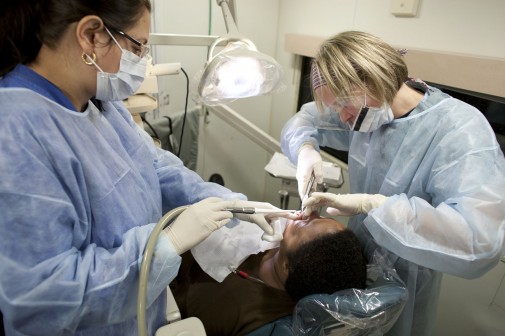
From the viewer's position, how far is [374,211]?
3.38 feet

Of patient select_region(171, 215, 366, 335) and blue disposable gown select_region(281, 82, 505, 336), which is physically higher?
blue disposable gown select_region(281, 82, 505, 336)

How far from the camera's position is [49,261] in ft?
2.21

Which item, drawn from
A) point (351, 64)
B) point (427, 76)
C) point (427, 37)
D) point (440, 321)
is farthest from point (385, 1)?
point (440, 321)

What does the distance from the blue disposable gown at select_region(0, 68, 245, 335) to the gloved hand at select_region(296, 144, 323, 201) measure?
70 cm

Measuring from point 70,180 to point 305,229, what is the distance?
0.83 metres

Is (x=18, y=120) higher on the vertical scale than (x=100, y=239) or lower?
higher

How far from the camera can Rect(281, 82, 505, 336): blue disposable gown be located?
921mm

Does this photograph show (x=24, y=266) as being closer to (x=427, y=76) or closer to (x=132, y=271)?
(x=132, y=271)

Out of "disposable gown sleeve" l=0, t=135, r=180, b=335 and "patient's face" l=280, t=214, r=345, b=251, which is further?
"patient's face" l=280, t=214, r=345, b=251

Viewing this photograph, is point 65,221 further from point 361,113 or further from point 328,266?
point 361,113

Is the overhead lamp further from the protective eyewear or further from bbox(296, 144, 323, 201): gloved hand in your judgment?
bbox(296, 144, 323, 201): gloved hand

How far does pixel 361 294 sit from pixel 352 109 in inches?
23.6

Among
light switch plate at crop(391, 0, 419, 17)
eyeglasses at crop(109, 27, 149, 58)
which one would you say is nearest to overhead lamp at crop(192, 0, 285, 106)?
eyeglasses at crop(109, 27, 149, 58)

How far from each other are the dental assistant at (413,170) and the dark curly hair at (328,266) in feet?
0.39
